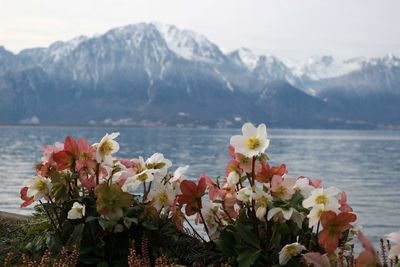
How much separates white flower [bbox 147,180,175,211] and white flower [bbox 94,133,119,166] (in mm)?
385

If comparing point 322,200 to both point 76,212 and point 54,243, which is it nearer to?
point 76,212

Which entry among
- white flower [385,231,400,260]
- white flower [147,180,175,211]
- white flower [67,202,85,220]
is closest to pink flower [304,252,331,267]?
white flower [385,231,400,260]

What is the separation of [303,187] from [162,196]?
104 centimetres

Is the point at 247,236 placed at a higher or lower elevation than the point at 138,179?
lower

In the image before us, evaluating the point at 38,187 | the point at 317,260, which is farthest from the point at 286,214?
the point at 38,187

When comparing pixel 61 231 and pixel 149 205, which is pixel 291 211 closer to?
pixel 149 205

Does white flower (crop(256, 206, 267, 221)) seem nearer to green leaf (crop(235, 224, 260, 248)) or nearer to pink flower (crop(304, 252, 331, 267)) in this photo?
green leaf (crop(235, 224, 260, 248))

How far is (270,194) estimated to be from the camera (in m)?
4.50

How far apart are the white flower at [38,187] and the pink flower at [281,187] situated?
160 cm

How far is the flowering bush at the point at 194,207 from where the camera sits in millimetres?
4309

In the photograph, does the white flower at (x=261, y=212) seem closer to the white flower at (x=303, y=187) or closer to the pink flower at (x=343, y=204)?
the white flower at (x=303, y=187)

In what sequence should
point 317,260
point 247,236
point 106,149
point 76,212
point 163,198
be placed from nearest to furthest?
1. point 317,260
2. point 247,236
3. point 76,212
4. point 106,149
5. point 163,198

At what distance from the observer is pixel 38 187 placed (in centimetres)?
486

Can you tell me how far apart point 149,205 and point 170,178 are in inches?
11.7
